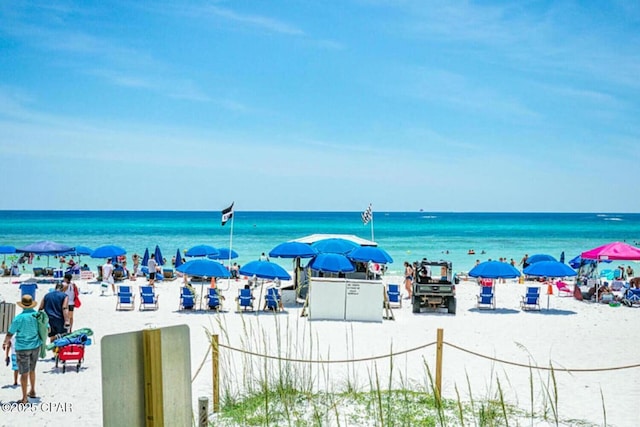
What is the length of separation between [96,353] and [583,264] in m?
18.0

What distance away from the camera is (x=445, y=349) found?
35.4 feet

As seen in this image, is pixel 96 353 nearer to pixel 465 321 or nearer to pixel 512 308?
pixel 465 321

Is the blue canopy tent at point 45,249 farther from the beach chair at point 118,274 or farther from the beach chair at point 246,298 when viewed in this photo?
the beach chair at point 246,298

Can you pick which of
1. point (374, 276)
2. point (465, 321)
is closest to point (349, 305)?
point (465, 321)

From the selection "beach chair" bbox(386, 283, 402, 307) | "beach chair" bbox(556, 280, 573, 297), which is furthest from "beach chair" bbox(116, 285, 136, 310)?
"beach chair" bbox(556, 280, 573, 297)

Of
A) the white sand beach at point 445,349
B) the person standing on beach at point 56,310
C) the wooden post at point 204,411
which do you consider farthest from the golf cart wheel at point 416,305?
the wooden post at point 204,411

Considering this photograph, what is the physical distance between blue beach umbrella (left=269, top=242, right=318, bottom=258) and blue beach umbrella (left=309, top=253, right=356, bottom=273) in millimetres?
631

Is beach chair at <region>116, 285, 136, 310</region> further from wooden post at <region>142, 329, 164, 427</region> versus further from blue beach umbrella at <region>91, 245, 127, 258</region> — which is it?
wooden post at <region>142, 329, 164, 427</region>

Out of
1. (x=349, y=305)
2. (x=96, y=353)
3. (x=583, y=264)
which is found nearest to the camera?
(x=96, y=353)

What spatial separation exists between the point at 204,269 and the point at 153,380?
13.5 metres

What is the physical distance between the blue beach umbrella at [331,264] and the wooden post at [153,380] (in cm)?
1340

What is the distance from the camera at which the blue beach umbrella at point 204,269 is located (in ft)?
49.3

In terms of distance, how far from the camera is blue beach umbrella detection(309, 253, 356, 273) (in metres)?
15.4

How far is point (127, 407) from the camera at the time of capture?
1913 millimetres
